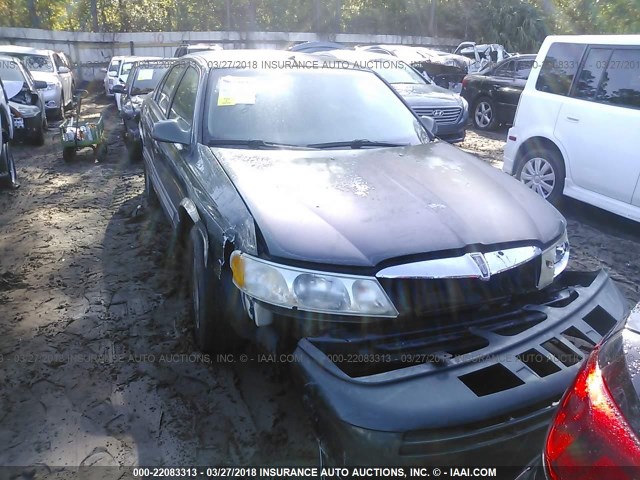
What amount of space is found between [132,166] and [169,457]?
19.7ft

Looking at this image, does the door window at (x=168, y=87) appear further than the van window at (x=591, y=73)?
No

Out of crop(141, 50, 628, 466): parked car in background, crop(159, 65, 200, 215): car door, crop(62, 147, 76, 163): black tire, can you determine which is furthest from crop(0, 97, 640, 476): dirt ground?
crop(62, 147, 76, 163): black tire

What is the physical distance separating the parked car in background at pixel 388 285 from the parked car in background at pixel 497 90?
26.8 feet

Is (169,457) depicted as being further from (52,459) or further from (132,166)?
(132,166)

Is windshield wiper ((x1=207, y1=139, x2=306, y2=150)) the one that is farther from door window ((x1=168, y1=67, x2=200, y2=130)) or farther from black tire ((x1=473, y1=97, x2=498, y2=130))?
black tire ((x1=473, y1=97, x2=498, y2=130))

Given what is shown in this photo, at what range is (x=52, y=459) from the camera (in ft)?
7.67

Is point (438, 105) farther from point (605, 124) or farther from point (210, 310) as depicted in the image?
point (210, 310)

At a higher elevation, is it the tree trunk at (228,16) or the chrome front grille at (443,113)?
the tree trunk at (228,16)

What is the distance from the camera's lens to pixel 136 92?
8500mm

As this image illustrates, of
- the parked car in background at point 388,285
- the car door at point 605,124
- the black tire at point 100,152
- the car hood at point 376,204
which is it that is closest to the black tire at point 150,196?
the parked car in background at point 388,285

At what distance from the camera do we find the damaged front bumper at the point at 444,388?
1699 mm

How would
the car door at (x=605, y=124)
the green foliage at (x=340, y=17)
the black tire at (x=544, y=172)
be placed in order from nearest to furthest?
the car door at (x=605, y=124) → the black tire at (x=544, y=172) → the green foliage at (x=340, y=17)

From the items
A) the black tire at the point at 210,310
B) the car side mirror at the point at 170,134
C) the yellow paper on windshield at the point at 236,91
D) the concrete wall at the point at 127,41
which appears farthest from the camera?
the concrete wall at the point at 127,41

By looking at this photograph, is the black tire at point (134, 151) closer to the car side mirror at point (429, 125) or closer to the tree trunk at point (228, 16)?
the car side mirror at point (429, 125)
